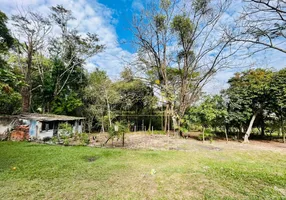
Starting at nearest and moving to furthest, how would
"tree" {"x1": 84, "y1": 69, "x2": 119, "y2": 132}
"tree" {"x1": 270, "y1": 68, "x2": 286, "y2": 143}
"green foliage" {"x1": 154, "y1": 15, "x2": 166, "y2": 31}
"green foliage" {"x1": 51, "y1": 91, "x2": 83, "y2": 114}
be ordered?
"tree" {"x1": 270, "y1": 68, "x2": 286, "y2": 143}, "green foliage" {"x1": 154, "y1": 15, "x2": 166, "y2": 31}, "tree" {"x1": 84, "y1": 69, "x2": 119, "y2": 132}, "green foliage" {"x1": 51, "y1": 91, "x2": 83, "y2": 114}

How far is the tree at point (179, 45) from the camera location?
483 inches

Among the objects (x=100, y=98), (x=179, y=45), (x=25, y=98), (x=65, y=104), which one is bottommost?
(x=65, y=104)

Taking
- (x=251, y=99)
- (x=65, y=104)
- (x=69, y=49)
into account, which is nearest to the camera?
(x=251, y=99)

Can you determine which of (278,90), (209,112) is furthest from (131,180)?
(278,90)

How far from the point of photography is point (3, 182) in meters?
3.53

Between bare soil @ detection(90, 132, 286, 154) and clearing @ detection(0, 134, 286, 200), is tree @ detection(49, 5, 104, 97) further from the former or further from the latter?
clearing @ detection(0, 134, 286, 200)

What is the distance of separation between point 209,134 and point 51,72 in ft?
54.7

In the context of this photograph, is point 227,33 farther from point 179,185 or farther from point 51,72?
point 51,72

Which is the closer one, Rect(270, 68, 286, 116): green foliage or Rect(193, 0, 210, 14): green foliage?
Rect(270, 68, 286, 116): green foliage

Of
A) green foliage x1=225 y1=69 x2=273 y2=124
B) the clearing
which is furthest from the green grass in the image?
green foliage x1=225 y1=69 x2=273 y2=124

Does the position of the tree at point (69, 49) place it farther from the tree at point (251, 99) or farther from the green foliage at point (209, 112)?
the tree at point (251, 99)

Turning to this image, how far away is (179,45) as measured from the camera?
533 inches

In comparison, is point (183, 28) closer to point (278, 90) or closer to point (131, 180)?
point (278, 90)

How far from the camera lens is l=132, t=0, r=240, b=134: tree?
12.3 metres
